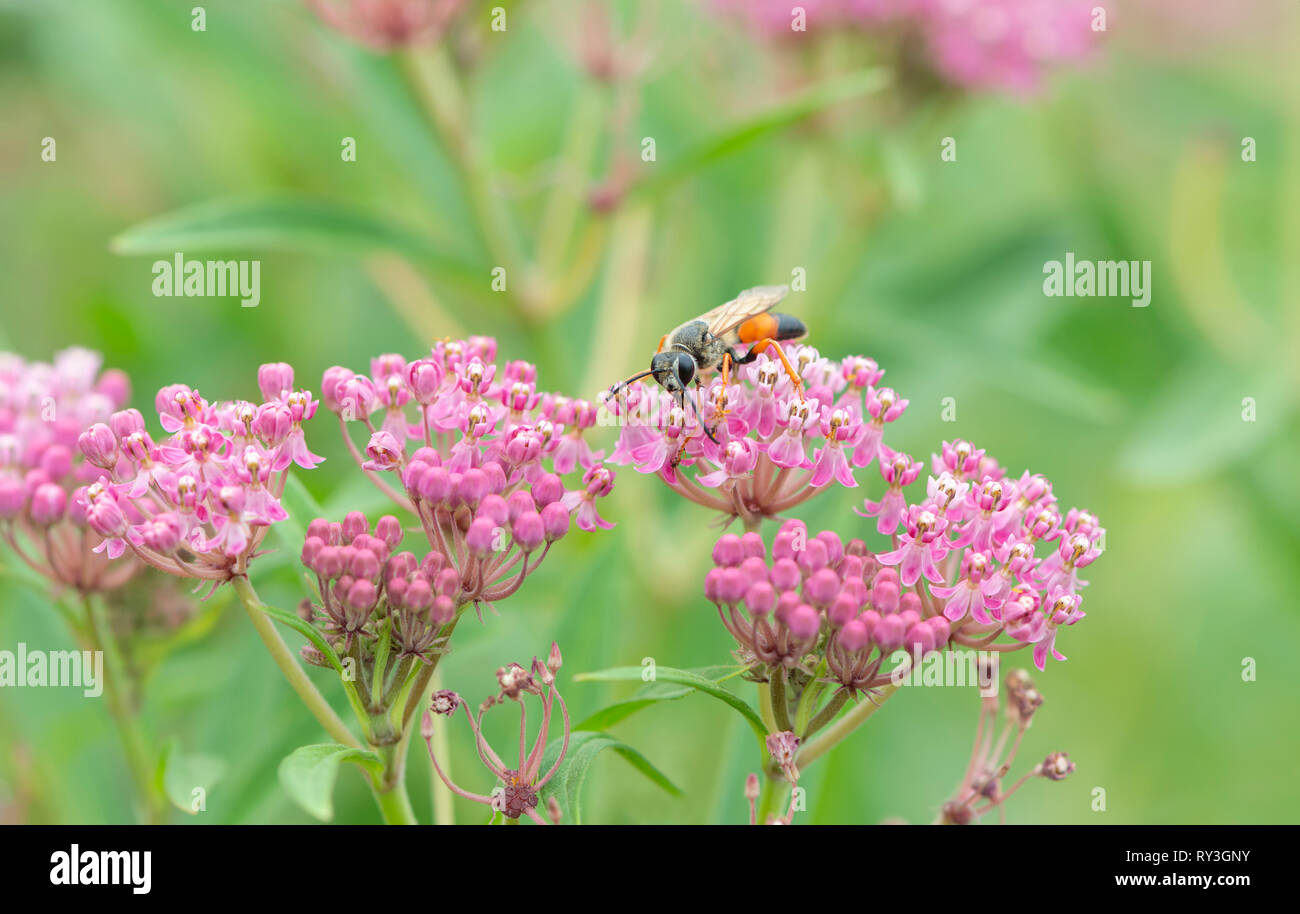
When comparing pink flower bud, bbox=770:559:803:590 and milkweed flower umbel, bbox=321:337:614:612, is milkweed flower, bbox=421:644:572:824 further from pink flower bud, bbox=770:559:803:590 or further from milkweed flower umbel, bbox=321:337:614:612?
pink flower bud, bbox=770:559:803:590

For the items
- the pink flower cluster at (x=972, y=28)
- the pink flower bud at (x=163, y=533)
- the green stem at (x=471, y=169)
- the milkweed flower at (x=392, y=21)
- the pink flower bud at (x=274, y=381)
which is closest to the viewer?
the pink flower bud at (x=163, y=533)

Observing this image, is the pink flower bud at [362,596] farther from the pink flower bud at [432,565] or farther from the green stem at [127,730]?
the green stem at [127,730]

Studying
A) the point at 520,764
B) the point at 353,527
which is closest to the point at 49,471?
the point at 353,527

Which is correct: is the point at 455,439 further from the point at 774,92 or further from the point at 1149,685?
the point at 1149,685

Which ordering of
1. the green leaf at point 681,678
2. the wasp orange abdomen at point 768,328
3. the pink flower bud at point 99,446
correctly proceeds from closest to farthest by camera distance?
1. the green leaf at point 681,678
2. the pink flower bud at point 99,446
3. the wasp orange abdomen at point 768,328

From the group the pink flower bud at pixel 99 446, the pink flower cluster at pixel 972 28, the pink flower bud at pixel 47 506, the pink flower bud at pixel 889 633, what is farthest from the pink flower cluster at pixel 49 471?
the pink flower cluster at pixel 972 28
